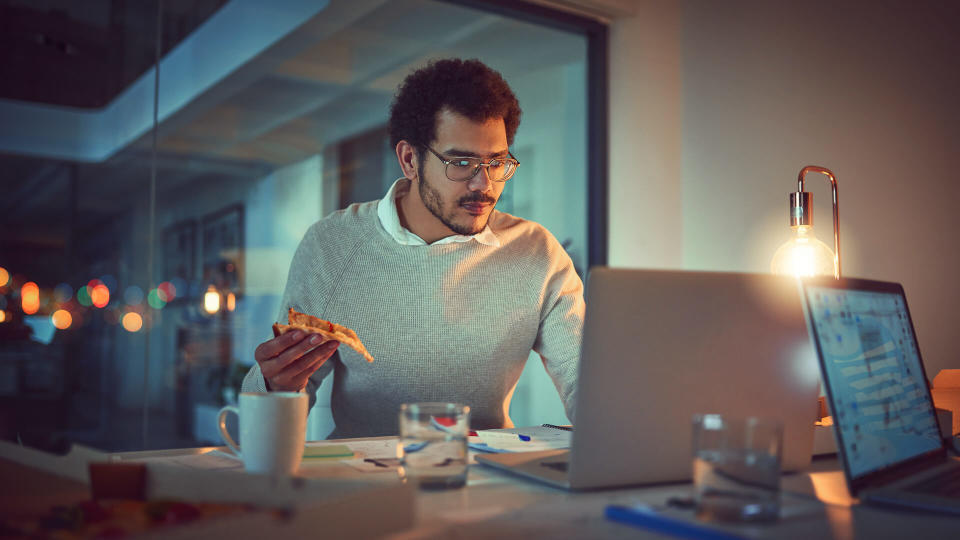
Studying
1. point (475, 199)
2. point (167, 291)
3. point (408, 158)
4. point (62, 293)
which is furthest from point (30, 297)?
point (475, 199)

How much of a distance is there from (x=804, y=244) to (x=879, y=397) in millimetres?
758

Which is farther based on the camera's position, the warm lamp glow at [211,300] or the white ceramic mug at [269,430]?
the warm lamp glow at [211,300]

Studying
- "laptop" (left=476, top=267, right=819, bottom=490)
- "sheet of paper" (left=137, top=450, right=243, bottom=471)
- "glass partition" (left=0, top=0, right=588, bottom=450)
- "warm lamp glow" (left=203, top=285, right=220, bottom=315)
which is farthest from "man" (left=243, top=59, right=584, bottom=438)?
"warm lamp glow" (left=203, top=285, right=220, bottom=315)

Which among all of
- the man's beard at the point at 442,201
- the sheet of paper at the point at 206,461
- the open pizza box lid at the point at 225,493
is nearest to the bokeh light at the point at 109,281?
the man's beard at the point at 442,201

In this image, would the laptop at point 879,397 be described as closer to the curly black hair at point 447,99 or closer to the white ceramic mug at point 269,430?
the white ceramic mug at point 269,430

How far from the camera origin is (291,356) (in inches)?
54.8

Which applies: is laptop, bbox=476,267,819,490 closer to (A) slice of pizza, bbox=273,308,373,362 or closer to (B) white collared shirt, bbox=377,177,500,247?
(A) slice of pizza, bbox=273,308,373,362

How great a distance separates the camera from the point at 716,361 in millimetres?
1002

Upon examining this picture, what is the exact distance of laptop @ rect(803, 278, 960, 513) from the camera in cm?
90

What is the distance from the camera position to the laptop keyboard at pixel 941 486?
0.93m

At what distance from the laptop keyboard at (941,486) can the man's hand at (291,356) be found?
95 cm

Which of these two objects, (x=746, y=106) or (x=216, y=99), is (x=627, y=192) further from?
(x=216, y=99)

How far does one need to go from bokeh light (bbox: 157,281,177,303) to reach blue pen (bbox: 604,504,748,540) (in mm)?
2906

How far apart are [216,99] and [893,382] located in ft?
10.7
